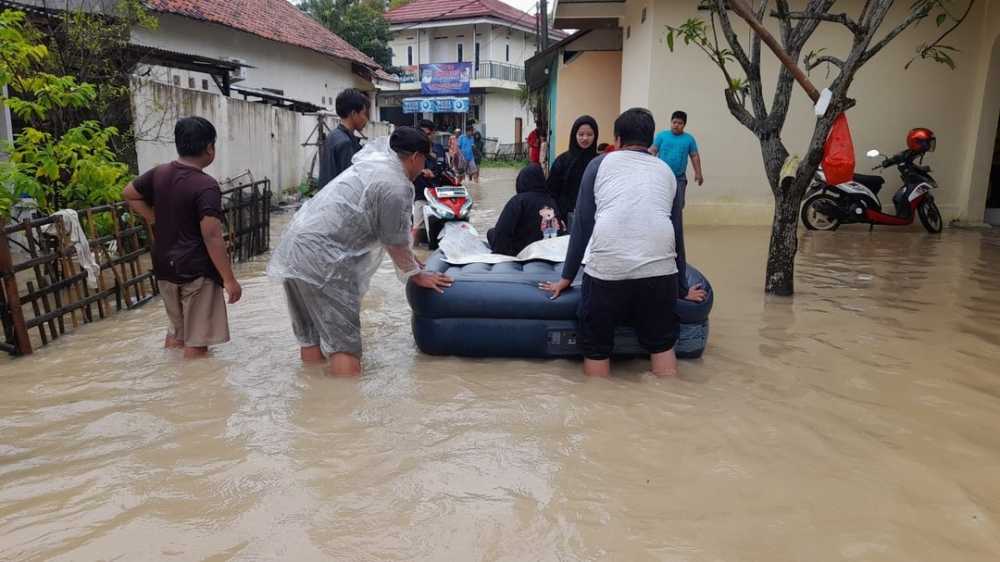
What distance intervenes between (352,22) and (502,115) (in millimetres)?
8203

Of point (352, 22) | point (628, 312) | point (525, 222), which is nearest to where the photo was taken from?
point (628, 312)

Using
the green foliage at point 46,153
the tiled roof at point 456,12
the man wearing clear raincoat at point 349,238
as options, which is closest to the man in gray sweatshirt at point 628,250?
the man wearing clear raincoat at point 349,238

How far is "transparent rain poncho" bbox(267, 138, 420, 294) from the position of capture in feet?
12.4

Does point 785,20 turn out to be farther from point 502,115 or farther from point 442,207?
point 502,115

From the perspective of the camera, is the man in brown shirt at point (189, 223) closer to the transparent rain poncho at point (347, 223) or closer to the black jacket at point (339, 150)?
the transparent rain poncho at point (347, 223)

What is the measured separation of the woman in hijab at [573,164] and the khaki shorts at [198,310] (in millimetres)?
2876

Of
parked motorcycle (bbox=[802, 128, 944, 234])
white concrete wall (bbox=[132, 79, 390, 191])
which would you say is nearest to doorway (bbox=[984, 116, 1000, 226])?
parked motorcycle (bbox=[802, 128, 944, 234])

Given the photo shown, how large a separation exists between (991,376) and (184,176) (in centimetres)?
465

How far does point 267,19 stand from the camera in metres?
17.2

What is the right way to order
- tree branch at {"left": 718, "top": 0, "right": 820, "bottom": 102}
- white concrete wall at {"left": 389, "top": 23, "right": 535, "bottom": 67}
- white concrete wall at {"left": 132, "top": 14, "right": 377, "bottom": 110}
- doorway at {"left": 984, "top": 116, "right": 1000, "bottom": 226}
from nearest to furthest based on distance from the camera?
1. tree branch at {"left": 718, "top": 0, "right": 820, "bottom": 102}
2. doorway at {"left": 984, "top": 116, "right": 1000, "bottom": 226}
3. white concrete wall at {"left": 132, "top": 14, "right": 377, "bottom": 110}
4. white concrete wall at {"left": 389, "top": 23, "right": 535, "bottom": 67}

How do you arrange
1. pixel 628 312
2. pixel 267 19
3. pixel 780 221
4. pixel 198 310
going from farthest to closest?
1. pixel 267 19
2. pixel 780 221
3. pixel 198 310
4. pixel 628 312

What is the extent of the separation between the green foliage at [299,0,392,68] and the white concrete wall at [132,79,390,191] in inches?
646

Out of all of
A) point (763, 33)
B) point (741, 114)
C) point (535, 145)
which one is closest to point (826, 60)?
point (741, 114)

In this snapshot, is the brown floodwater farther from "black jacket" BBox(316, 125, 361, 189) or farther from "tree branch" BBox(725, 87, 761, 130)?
"tree branch" BBox(725, 87, 761, 130)
